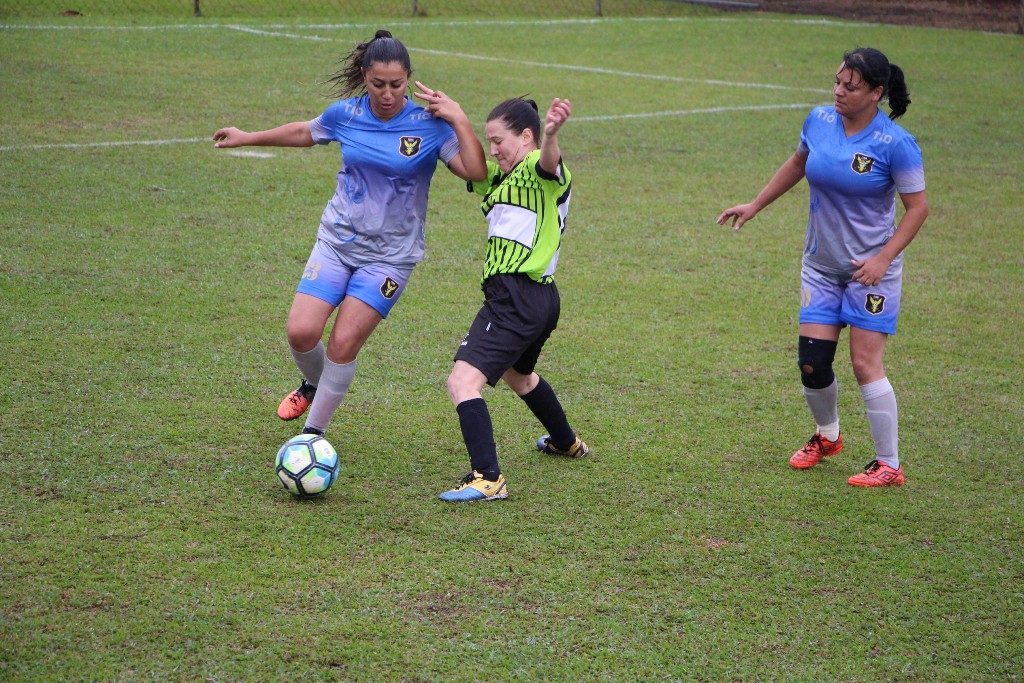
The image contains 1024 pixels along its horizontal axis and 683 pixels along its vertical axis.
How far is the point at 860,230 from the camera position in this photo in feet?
17.2

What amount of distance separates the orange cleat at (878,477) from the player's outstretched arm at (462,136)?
7.77ft

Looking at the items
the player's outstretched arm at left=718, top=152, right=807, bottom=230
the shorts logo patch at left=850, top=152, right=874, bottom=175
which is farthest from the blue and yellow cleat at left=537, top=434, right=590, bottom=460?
the shorts logo patch at left=850, top=152, right=874, bottom=175

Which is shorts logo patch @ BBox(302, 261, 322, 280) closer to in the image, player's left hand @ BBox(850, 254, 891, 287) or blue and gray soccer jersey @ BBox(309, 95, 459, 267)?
blue and gray soccer jersey @ BBox(309, 95, 459, 267)

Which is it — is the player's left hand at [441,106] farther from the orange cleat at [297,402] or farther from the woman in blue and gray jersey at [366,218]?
the orange cleat at [297,402]

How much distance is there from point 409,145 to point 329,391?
125cm

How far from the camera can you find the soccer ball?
4.88m

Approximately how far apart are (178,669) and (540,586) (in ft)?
4.61

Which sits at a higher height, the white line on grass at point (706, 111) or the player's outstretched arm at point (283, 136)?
the player's outstretched arm at point (283, 136)

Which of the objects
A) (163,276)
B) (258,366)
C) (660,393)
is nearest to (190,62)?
(163,276)

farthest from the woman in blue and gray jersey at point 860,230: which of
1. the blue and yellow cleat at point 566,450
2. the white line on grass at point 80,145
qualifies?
the white line on grass at point 80,145

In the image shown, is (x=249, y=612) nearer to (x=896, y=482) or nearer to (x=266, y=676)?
(x=266, y=676)

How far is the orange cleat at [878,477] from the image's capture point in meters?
5.39

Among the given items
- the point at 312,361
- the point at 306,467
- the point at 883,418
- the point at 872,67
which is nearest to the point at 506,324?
the point at 306,467

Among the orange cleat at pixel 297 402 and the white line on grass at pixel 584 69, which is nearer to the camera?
the orange cleat at pixel 297 402
